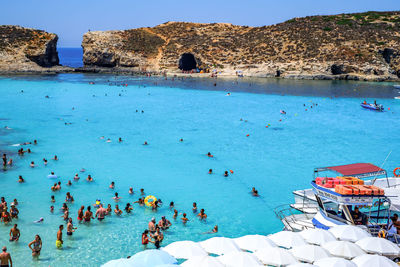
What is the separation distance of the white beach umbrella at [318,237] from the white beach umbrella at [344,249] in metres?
0.55

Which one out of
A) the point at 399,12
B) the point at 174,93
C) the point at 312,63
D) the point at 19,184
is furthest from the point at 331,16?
the point at 19,184

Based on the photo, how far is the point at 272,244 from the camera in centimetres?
1339

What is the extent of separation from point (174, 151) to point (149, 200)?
36.7ft

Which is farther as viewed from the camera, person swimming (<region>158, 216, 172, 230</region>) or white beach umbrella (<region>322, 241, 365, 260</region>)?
person swimming (<region>158, 216, 172, 230</region>)

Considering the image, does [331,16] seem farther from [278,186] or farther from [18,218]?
[18,218]

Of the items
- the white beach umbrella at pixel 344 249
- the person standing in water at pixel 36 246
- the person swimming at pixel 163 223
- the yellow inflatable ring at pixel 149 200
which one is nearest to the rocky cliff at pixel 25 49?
the yellow inflatable ring at pixel 149 200

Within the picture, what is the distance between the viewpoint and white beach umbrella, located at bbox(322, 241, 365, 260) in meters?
12.4

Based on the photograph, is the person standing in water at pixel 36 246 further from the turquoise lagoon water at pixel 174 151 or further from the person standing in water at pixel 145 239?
the person standing in water at pixel 145 239

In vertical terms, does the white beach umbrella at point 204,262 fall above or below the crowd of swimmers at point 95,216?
above

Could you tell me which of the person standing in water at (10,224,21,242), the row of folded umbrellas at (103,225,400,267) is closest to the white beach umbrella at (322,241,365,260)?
the row of folded umbrellas at (103,225,400,267)

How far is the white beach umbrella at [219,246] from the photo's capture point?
12.8 meters

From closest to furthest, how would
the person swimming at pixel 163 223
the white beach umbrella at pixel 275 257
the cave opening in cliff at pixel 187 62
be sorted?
the white beach umbrella at pixel 275 257 < the person swimming at pixel 163 223 < the cave opening in cliff at pixel 187 62

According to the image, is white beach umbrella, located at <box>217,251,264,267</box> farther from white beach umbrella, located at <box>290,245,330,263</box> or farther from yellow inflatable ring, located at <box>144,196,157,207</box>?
yellow inflatable ring, located at <box>144,196,157,207</box>

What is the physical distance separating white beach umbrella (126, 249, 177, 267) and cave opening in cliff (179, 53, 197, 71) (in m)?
90.2
